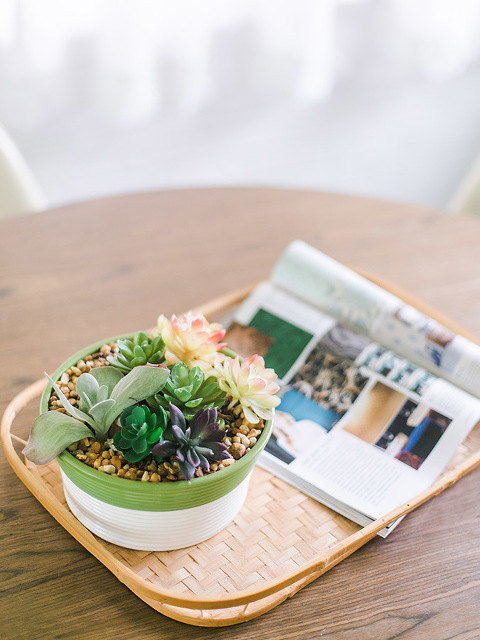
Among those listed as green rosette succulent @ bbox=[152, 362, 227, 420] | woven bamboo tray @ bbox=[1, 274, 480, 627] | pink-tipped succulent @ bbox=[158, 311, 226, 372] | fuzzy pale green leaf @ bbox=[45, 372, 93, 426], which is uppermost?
pink-tipped succulent @ bbox=[158, 311, 226, 372]

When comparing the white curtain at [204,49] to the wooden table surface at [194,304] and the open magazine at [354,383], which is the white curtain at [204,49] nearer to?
the wooden table surface at [194,304]

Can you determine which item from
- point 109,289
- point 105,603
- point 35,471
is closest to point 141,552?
point 105,603

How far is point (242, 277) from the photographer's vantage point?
3.52 ft

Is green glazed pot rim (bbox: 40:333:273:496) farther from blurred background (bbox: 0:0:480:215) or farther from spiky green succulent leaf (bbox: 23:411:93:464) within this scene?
blurred background (bbox: 0:0:480:215)

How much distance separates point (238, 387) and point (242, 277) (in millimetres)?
466

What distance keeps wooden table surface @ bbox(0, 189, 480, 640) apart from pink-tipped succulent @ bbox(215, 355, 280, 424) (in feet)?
0.63

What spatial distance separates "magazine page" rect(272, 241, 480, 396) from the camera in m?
0.91

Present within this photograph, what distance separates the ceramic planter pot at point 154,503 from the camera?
0.59 metres

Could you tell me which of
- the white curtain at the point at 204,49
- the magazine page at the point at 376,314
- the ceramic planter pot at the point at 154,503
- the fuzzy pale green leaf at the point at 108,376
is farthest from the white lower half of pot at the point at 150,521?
the white curtain at the point at 204,49

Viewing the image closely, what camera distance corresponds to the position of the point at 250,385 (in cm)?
62

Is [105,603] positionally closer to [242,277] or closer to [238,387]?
[238,387]

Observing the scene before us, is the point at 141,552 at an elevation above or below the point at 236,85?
below

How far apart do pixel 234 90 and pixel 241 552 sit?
1583 mm

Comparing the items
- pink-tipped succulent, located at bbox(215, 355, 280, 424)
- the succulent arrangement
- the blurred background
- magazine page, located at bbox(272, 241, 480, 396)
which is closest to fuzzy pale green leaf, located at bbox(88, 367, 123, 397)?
the succulent arrangement
